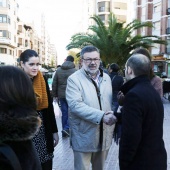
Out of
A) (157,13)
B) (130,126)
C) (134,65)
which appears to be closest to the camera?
(130,126)

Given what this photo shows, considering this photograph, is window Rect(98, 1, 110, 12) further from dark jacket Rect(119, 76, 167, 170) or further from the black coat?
the black coat

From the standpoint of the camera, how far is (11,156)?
154 cm

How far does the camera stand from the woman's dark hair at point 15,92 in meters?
1.66

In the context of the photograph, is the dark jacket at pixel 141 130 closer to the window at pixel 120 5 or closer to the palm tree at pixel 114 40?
the palm tree at pixel 114 40

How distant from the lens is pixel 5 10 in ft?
210

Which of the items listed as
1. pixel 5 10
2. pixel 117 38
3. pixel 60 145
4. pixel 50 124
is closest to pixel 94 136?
pixel 50 124

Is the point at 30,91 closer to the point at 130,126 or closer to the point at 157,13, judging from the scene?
the point at 130,126

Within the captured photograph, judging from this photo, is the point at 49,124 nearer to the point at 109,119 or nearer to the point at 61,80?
the point at 109,119

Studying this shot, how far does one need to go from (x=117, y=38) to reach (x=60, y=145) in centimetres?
1619

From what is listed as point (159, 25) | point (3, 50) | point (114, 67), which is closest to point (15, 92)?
point (114, 67)

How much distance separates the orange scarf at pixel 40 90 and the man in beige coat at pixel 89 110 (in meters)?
0.26

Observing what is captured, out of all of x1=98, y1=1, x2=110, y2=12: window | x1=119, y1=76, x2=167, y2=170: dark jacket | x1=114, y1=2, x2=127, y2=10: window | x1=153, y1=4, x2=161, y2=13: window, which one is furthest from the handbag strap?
x1=114, y1=2, x2=127, y2=10: window

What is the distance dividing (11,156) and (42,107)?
1.82 metres

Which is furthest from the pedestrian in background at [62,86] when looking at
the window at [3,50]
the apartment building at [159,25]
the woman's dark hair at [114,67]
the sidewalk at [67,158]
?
the window at [3,50]
